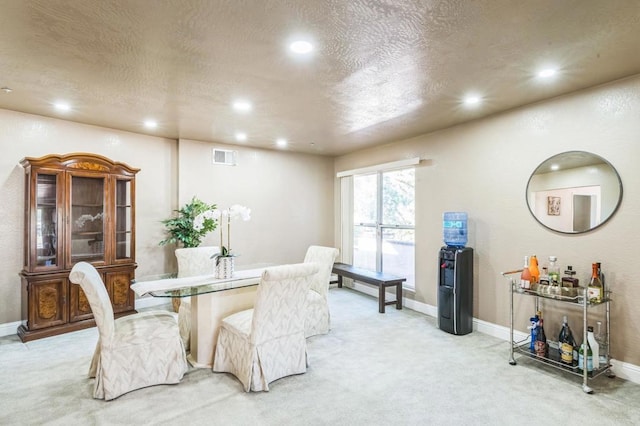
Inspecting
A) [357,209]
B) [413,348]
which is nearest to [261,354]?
[413,348]

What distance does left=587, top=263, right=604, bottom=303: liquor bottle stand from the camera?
286 cm

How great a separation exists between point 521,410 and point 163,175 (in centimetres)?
503

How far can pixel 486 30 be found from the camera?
2.13 m

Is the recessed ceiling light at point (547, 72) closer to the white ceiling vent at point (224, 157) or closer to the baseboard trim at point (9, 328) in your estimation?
the white ceiling vent at point (224, 157)

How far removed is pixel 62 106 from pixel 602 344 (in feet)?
19.0

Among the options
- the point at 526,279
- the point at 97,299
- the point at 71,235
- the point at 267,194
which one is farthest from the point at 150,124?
the point at 526,279

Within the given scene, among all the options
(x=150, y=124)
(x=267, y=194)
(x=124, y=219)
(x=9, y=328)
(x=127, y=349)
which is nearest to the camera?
(x=127, y=349)

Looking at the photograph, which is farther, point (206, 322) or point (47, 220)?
point (47, 220)

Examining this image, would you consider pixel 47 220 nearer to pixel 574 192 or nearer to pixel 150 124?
pixel 150 124

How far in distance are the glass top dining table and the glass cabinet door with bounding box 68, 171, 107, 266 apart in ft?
4.34

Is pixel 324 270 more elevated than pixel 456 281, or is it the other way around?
pixel 324 270

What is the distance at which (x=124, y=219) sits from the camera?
450 centimetres

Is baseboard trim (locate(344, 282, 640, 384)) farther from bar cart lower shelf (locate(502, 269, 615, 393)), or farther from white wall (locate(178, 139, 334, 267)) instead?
white wall (locate(178, 139, 334, 267))

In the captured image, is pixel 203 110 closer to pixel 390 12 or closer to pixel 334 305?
pixel 390 12
